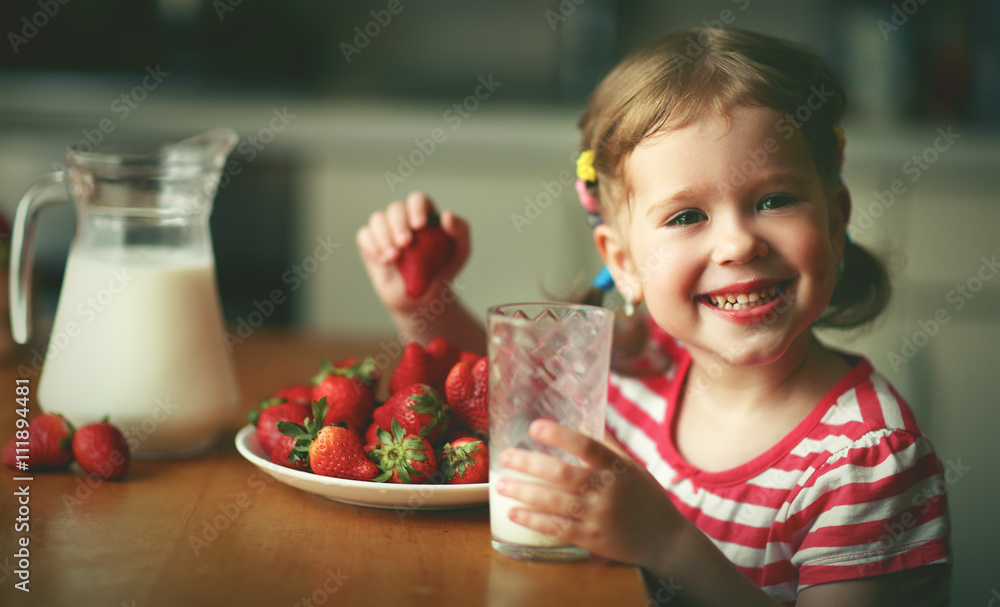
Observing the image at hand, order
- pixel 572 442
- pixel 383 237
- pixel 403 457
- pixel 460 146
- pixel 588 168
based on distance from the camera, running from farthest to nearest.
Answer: pixel 460 146, pixel 383 237, pixel 588 168, pixel 403 457, pixel 572 442

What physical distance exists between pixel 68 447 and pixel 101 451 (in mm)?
61

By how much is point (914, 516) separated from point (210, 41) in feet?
8.23

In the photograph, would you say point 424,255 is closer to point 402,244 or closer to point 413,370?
point 402,244

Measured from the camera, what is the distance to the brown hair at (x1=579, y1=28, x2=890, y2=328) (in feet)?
3.09

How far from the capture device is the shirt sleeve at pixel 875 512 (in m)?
0.86

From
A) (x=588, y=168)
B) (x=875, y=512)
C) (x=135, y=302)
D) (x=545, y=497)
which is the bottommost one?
(x=875, y=512)

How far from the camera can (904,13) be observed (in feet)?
9.30

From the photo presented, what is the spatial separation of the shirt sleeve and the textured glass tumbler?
31 cm

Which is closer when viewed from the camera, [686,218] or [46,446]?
[46,446]

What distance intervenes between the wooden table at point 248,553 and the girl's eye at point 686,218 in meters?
0.37

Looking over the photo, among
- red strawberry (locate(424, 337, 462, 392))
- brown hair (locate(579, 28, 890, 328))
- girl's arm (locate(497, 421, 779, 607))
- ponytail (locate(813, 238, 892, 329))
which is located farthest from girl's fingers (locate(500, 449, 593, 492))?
ponytail (locate(813, 238, 892, 329))

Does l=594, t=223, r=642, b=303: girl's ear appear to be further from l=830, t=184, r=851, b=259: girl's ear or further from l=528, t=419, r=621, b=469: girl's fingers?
l=528, t=419, r=621, b=469: girl's fingers

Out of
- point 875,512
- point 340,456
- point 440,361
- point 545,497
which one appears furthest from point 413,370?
point 875,512

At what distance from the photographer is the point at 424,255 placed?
1.21m
